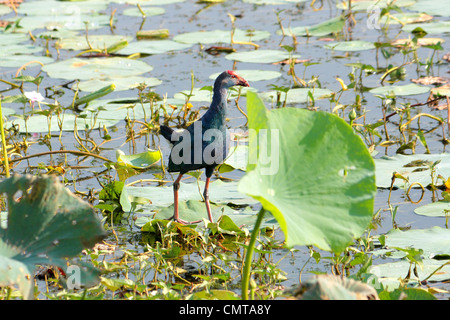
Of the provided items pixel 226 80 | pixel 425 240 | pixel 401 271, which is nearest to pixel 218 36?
pixel 226 80

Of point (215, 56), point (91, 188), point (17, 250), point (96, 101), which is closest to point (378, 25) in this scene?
point (215, 56)

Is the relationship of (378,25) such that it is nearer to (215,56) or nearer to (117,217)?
(215,56)

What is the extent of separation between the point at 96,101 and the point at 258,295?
3.13 m

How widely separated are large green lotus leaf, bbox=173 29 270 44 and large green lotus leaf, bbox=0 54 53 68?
1.28 metres

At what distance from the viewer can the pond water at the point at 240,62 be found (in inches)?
169

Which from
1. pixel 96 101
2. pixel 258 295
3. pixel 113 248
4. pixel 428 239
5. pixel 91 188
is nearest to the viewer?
pixel 258 295

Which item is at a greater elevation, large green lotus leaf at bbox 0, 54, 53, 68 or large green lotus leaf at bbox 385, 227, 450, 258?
large green lotus leaf at bbox 0, 54, 53, 68

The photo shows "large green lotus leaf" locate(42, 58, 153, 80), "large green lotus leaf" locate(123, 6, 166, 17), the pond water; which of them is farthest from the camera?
"large green lotus leaf" locate(123, 6, 166, 17)

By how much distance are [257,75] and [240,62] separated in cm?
78

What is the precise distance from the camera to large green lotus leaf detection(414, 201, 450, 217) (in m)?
3.51

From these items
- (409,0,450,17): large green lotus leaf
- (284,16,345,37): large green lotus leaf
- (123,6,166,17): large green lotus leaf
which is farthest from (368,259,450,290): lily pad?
(123,6,166,17): large green lotus leaf

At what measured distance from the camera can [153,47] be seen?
6.66m

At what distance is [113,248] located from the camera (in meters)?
3.37

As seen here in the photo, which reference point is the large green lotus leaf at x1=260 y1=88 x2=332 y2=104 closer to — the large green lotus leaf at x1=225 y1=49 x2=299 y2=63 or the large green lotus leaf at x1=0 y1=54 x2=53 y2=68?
the large green lotus leaf at x1=225 y1=49 x2=299 y2=63
